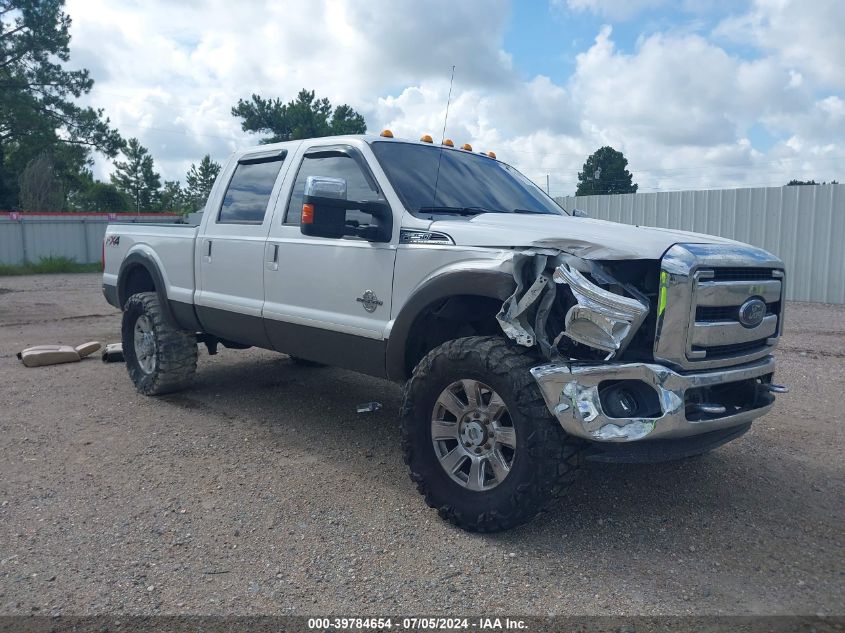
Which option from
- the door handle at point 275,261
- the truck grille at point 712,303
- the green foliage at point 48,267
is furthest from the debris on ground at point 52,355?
the green foliage at point 48,267

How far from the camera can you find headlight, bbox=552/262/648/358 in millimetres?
3242

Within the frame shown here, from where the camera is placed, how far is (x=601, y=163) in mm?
48906

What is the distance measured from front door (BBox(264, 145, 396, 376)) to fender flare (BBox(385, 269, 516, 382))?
0.13 meters

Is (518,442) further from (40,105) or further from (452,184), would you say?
(40,105)

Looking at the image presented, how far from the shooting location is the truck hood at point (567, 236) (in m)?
3.44

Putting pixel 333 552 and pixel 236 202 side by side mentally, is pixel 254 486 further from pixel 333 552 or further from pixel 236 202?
pixel 236 202

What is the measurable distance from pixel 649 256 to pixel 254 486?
2.66 meters

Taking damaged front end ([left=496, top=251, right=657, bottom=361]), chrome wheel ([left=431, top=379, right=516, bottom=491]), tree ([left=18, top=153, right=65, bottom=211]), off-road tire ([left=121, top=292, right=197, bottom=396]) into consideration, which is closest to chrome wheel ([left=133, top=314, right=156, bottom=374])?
off-road tire ([left=121, top=292, right=197, bottom=396])

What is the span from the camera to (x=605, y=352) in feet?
11.0

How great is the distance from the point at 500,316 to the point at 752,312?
4.29 ft

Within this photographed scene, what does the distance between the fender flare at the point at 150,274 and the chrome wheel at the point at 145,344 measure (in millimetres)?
253

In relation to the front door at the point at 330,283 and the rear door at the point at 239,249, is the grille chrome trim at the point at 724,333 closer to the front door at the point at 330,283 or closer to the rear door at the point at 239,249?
the front door at the point at 330,283

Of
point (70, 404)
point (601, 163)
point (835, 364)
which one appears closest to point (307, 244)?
point (70, 404)

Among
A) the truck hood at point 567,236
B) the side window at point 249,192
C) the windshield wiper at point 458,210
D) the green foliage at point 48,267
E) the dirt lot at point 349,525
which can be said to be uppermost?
the side window at point 249,192
